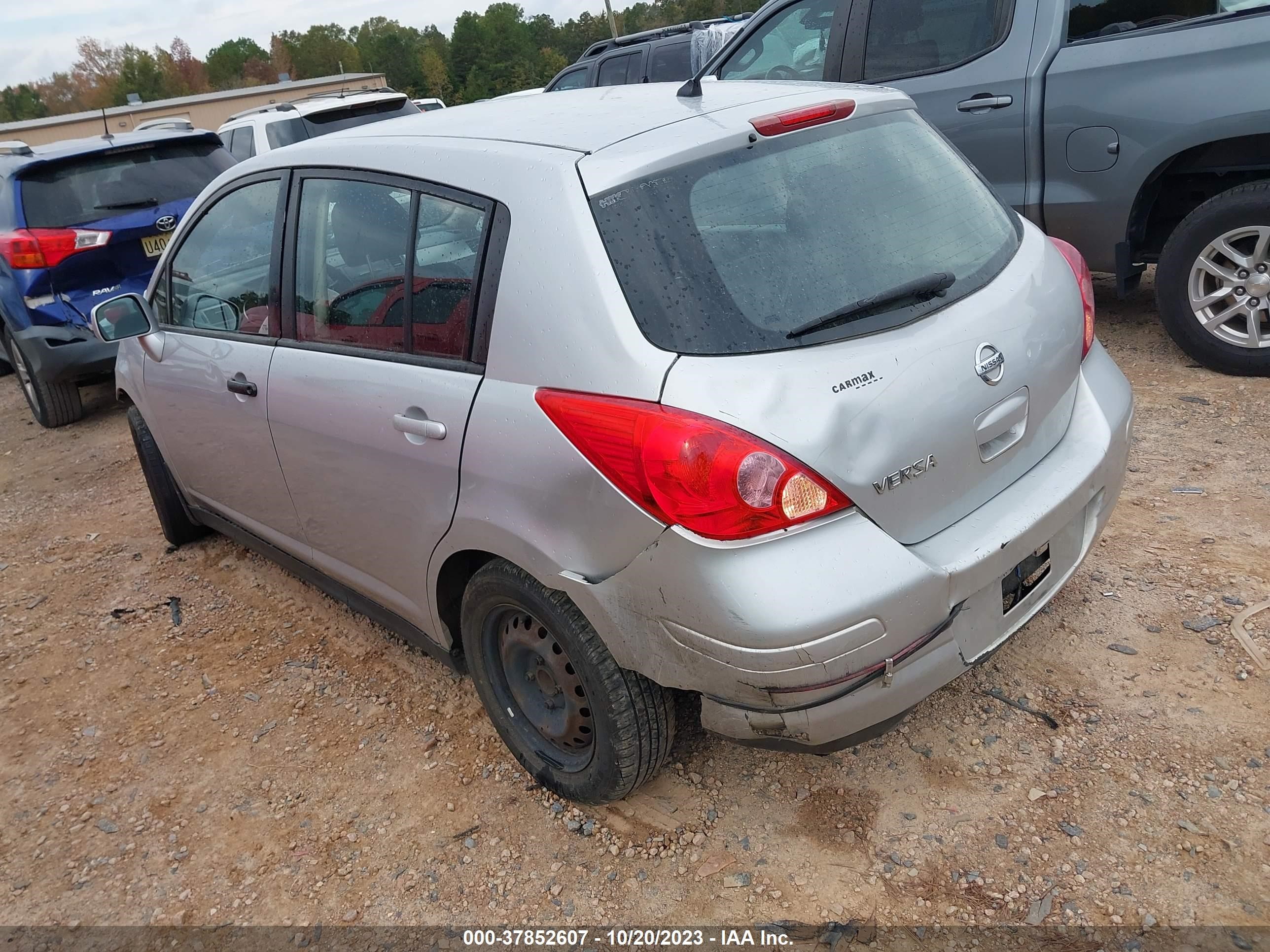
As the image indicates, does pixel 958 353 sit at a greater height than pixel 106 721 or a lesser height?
greater

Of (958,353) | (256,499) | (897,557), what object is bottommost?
(256,499)

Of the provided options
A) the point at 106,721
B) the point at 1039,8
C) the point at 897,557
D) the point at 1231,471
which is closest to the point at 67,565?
the point at 106,721

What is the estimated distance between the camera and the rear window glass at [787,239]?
6.70ft

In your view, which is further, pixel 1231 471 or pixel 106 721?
pixel 1231 471

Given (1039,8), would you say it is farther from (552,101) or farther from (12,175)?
(12,175)

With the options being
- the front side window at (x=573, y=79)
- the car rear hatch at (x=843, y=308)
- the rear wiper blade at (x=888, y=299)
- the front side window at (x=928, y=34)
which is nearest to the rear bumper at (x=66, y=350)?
the front side window at (x=928, y=34)

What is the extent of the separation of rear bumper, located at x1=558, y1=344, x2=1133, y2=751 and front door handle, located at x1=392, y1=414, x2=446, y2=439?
1.76ft

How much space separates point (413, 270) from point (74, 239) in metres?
4.71

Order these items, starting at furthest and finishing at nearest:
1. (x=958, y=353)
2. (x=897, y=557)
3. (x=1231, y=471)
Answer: (x=1231, y=471) < (x=958, y=353) < (x=897, y=557)

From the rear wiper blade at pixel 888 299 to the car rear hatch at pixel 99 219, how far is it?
18.2 feet

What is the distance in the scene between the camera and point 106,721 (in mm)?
3309

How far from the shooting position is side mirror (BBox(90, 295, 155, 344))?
357 cm

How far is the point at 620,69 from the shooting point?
1122 centimetres

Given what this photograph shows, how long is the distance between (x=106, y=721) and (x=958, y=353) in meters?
3.04
